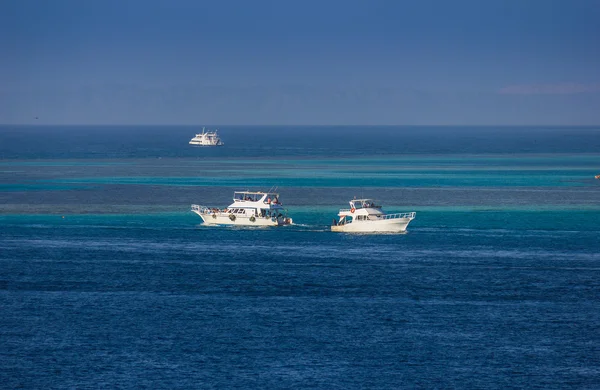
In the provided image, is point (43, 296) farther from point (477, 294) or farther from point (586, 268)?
point (586, 268)

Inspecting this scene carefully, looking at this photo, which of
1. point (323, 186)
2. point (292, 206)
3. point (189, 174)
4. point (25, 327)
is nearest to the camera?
point (25, 327)

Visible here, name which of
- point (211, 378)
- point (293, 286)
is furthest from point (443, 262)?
point (211, 378)

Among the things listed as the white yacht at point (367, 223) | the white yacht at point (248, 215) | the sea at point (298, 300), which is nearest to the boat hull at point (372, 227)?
the white yacht at point (367, 223)

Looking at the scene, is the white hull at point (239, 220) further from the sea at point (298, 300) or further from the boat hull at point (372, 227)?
the boat hull at point (372, 227)

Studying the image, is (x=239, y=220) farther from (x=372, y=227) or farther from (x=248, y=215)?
(x=372, y=227)

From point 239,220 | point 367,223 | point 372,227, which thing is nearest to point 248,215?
point 239,220

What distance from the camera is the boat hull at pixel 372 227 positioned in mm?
99312

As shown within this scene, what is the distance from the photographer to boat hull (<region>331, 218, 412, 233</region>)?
9931cm

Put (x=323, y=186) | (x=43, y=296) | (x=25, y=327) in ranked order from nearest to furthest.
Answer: (x=25, y=327), (x=43, y=296), (x=323, y=186)

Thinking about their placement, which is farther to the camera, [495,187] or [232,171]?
[232,171]

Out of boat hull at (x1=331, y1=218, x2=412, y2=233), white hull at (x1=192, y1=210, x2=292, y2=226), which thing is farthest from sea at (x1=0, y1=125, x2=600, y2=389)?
white hull at (x1=192, y1=210, x2=292, y2=226)

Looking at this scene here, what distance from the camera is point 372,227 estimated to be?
100m

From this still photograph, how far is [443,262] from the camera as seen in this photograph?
3241 inches

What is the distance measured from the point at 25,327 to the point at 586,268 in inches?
1655
